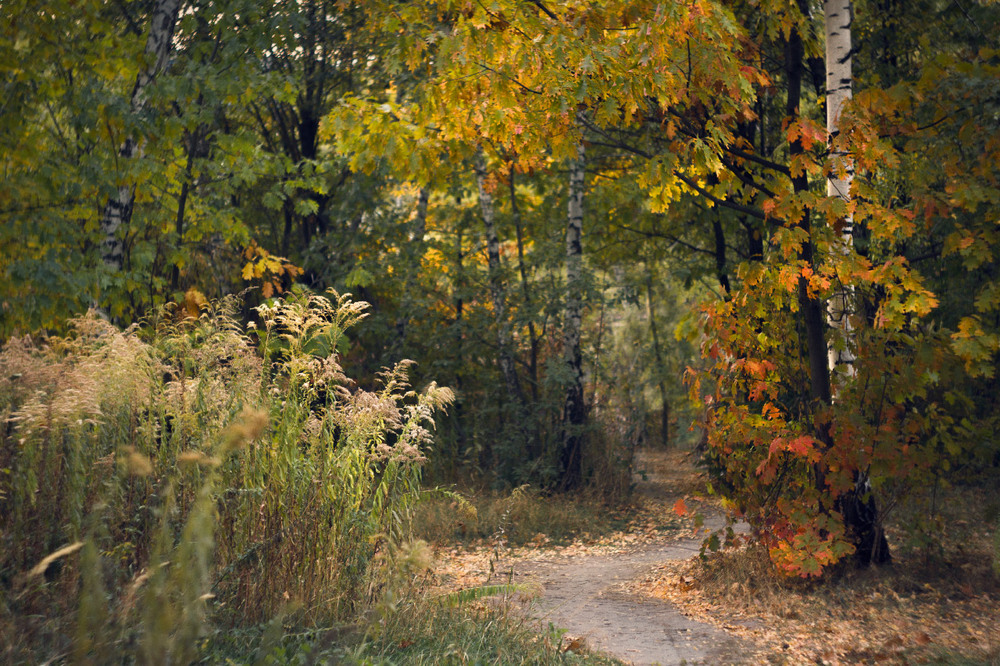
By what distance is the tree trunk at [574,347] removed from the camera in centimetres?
1126

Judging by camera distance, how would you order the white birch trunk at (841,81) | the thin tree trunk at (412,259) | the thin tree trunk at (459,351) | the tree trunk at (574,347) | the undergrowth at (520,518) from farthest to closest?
the thin tree trunk at (459,351)
the thin tree trunk at (412,259)
the tree trunk at (574,347)
the undergrowth at (520,518)
the white birch trunk at (841,81)

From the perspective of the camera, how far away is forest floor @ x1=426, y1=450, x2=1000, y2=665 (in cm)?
498

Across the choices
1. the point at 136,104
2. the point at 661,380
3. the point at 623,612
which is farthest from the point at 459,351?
the point at 661,380

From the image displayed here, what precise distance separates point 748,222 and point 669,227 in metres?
2.50

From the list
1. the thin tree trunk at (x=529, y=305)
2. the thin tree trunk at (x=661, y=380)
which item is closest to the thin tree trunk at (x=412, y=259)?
the thin tree trunk at (x=529, y=305)

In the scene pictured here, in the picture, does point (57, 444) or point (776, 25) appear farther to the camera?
point (776, 25)

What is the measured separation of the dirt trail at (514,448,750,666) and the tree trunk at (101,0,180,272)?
223 inches

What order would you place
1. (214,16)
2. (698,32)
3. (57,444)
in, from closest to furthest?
(57,444) → (698,32) → (214,16)

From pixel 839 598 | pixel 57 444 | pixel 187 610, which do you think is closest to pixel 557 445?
pixel 839 598

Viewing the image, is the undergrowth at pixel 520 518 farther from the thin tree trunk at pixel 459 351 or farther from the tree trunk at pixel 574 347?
the thin tree trunk at pixel 459 351

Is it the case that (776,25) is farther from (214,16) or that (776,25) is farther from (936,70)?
(214,16)

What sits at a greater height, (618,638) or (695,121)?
(695,121)

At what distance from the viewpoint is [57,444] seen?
392 cm

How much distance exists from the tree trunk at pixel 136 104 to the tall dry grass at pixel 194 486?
4.04 metres
